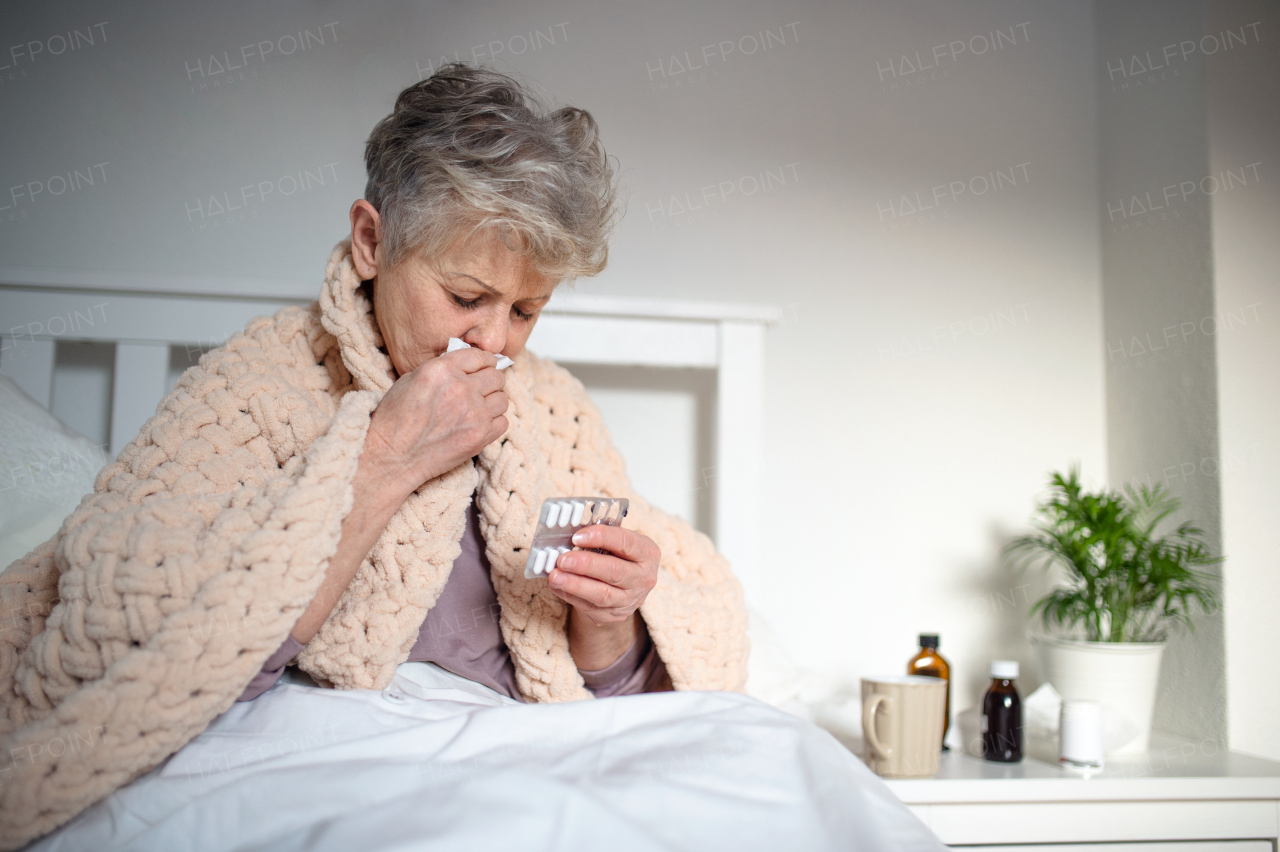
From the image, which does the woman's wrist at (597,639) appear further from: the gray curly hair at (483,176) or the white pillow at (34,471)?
the white pillow at (34,471)

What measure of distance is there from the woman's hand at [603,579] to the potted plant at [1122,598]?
0.83 metres

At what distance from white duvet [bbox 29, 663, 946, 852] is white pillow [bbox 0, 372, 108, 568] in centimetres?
42

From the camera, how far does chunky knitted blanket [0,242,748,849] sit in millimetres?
639

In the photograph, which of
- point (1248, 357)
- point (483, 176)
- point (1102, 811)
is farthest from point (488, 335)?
point (1248, 357)

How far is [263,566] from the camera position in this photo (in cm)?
68

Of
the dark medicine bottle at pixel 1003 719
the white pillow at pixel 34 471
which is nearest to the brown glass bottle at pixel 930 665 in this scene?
the dark medicine bottle at pixel 1003 719

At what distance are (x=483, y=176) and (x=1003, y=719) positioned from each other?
111 centimetres

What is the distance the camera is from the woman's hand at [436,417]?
0.81m

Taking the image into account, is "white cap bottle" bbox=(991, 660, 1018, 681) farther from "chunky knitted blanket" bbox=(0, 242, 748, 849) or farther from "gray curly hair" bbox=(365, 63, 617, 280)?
"gray curly hair" bbox=(365, 63, 617, 280)

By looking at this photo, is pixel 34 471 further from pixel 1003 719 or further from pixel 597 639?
pixel 1003 719

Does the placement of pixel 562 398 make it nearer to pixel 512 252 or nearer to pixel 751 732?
pixel 512 252

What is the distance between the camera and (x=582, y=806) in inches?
20.9

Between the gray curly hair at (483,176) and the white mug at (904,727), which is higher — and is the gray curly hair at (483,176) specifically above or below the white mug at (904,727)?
above

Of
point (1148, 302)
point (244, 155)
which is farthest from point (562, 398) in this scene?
point (1148, 302)
